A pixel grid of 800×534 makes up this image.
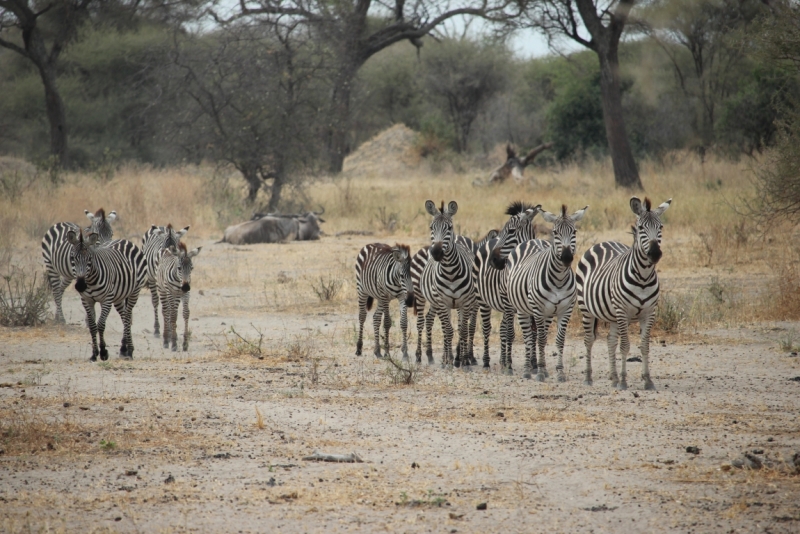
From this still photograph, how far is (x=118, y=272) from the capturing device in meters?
9.55

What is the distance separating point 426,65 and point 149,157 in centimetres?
1879

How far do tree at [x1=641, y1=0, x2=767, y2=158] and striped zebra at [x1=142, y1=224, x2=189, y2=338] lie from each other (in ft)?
73.0

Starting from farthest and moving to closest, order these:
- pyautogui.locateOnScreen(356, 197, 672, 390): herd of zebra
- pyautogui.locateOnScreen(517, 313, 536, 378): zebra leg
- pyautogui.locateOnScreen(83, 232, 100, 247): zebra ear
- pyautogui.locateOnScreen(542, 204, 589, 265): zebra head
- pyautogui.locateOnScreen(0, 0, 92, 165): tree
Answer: pyautogui.locateOnScreen(0, 0, 92, 165): tree → pyautogui.locateOnScreen(83, 232, 100, 247): zebra ear → pyautogui.locateOnScreen(517, 313, 536, 378): zebra leg → pyautogui.locateOnScreen(542, 204, 589, 265): zebra head → pyautogui.locateOnScreen(356, 197, 672, 390): herd of zebra

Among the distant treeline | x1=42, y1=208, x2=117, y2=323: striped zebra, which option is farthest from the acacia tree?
x1=42, y1=208, x2=117, y2=323: striped zebra

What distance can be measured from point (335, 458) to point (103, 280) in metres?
4.76

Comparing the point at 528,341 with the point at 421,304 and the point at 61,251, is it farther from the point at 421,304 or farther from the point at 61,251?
the point at 61,251

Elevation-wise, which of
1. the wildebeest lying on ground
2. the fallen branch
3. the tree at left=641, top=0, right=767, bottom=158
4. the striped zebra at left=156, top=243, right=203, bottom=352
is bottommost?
the fallen branch

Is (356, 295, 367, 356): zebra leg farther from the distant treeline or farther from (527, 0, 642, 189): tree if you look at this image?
(527, 0, 642, 189): tree

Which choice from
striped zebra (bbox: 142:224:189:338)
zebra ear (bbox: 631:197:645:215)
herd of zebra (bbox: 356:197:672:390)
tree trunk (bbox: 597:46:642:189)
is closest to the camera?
zebra ear (bbox: 631:197:645:215)

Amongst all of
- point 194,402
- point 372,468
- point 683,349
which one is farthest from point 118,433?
point 683,349

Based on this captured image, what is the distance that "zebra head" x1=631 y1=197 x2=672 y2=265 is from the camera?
723cm

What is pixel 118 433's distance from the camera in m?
6.19

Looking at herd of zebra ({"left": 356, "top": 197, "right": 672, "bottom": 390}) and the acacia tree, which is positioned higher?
the acacia tree

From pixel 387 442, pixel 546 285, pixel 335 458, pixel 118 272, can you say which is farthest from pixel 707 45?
pixel 335 458
